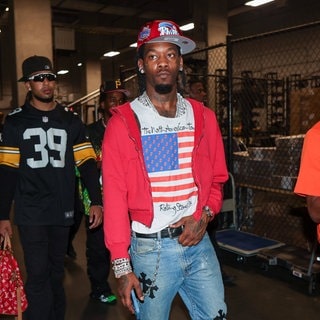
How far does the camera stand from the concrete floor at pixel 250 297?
362 centimetres

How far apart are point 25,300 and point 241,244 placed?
8.54 ft

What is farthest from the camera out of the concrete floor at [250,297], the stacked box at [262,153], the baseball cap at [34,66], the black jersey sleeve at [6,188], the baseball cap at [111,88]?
the stacked box at [262,153]

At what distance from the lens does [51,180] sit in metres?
2.89

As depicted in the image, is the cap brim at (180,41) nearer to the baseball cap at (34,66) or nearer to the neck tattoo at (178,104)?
the neck tattoo at (178,104)

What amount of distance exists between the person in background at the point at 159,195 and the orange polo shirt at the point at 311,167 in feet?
1.45

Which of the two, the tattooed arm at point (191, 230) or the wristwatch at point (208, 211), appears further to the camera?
the wristwatch at point (208, 211)

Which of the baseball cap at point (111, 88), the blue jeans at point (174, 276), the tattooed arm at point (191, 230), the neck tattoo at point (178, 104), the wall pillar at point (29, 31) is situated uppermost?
the wall pillar at point (29, 31)

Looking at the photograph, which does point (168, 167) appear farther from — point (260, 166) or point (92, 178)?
point (260, 166)

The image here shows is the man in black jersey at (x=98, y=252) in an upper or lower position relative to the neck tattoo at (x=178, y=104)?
lower

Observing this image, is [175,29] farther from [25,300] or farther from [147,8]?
[147,8]

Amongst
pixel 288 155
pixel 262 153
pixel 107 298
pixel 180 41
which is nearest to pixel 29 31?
pixel 262 153

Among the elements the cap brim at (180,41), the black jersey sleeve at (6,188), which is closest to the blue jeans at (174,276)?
the cap brim at (180,41)

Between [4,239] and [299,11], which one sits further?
[299,11]

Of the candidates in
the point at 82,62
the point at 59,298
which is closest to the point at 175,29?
the point at 59,298
